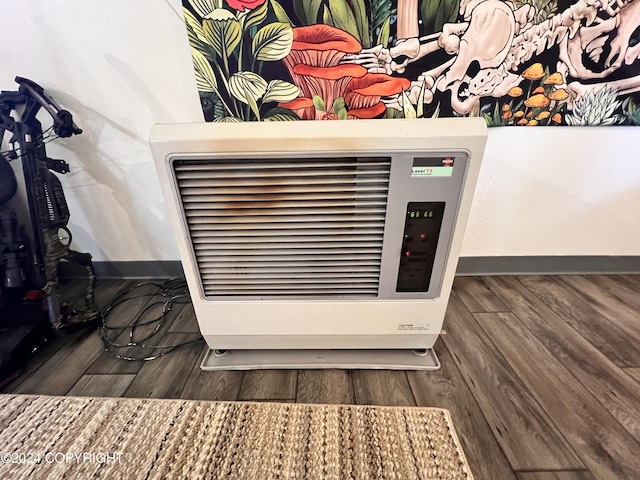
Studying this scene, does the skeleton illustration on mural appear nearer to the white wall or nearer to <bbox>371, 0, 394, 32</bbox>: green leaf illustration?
<bbox>371, 0, 394, 32</bbox>: green leaf illustration

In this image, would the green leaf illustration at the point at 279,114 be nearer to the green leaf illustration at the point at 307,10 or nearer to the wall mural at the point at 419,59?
the wall mural at the point at 419,59

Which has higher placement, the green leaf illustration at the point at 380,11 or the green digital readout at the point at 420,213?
the green leaf illustration at the point at 380,11

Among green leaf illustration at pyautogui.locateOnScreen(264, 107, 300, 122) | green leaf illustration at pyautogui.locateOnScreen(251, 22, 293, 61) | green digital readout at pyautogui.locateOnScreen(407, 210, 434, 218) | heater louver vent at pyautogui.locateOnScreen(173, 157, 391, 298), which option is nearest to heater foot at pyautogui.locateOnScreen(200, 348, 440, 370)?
heater louver vent at pyautogui.locateOnScreen(173, 157, 391, 298)

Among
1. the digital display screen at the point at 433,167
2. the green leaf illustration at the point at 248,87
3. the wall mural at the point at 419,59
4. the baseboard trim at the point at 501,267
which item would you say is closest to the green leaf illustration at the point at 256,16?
the wall mural at the point at 419,59

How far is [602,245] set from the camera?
4.28 feet

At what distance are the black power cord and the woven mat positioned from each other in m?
0.19

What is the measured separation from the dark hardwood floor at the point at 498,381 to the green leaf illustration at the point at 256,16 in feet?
3.21

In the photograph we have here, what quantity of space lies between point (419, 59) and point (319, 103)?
0.34 meters

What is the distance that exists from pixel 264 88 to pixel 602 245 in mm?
1497

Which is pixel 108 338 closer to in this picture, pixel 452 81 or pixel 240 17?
pixel 240 17

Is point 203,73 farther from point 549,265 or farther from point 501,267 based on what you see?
point 549,265

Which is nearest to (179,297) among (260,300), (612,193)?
(260,300)

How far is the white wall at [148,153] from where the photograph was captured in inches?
38.9

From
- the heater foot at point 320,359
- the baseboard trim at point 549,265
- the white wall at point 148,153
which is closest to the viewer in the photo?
the heater foot at point 320,359
